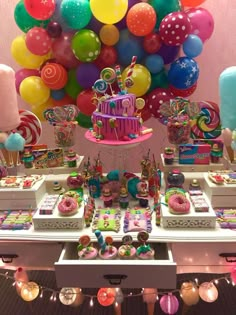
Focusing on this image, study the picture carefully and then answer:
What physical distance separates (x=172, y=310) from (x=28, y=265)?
0.65 metres

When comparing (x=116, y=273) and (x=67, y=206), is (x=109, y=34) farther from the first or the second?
(x=116, y=273)

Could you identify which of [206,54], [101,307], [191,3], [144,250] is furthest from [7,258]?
Result: [206,54]

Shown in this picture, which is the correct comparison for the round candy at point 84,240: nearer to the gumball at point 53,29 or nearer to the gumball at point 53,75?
the gumball at point 53,75

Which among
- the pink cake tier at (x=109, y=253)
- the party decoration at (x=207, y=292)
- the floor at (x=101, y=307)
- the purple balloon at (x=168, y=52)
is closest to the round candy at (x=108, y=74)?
the purple balloon at (x=168, y=52)

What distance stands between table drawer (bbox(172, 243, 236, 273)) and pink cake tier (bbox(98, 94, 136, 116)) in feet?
2.01

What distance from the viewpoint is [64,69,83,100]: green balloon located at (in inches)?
82.5

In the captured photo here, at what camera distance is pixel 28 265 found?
4.80 ft

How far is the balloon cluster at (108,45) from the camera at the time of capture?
6.13ft

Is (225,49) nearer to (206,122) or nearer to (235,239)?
(206,122)

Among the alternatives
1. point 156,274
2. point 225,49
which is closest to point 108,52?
point 225,49

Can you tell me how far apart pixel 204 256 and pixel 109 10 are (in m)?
1.35

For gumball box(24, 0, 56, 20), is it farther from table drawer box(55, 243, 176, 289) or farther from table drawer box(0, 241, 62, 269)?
table drawer box(55, 243, 176, 289)

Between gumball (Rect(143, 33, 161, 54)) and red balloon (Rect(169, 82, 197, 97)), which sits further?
red balloon (Rect(169, 82, 197, 97))

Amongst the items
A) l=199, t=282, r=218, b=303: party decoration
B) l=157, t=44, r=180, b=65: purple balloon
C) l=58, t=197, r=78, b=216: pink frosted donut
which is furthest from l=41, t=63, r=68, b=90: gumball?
l=199, t=282, r=218, b=303: party decoration
